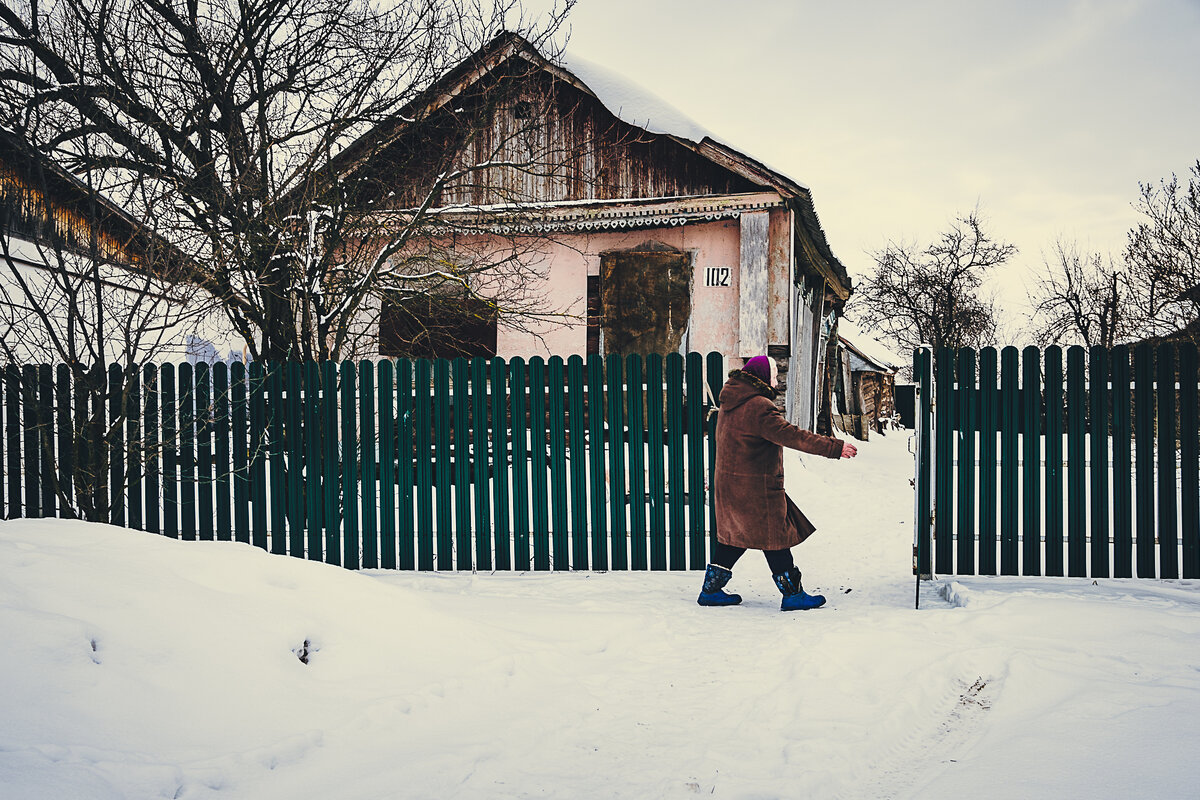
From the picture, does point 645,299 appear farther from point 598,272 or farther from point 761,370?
point 761,370

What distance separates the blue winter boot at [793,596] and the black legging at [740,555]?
42 millimetres

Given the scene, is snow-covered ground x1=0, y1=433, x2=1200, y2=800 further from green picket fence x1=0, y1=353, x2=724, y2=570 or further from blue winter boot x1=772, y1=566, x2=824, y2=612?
green picket fence x1=0, y1=353, x2=724, y2=570

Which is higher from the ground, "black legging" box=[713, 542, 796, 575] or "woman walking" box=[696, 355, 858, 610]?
"woman walking" box=[696, 355, 858, 610]

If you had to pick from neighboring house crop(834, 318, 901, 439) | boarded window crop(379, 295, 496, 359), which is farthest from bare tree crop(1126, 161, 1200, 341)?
boarded window crop(379, 295, 496, 359)

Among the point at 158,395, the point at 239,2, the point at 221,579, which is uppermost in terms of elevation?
the point at 239,2

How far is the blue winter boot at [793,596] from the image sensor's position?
15.7 feet

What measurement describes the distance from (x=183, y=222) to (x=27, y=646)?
5.59 meters

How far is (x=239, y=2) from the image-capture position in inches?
257

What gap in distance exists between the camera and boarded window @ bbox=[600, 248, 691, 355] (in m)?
10.5

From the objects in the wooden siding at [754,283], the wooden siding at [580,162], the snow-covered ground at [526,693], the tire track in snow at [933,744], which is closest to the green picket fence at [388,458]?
the snow-covered ground at [526,693]

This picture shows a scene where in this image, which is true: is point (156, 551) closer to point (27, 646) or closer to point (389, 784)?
point (27, 646)

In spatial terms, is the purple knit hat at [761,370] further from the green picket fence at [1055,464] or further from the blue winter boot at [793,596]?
the blue winter boot at [793,596]

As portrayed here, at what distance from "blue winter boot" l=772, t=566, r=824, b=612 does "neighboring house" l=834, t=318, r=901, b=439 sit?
11.0 meters

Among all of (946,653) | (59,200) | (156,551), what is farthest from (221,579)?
(59,200)
